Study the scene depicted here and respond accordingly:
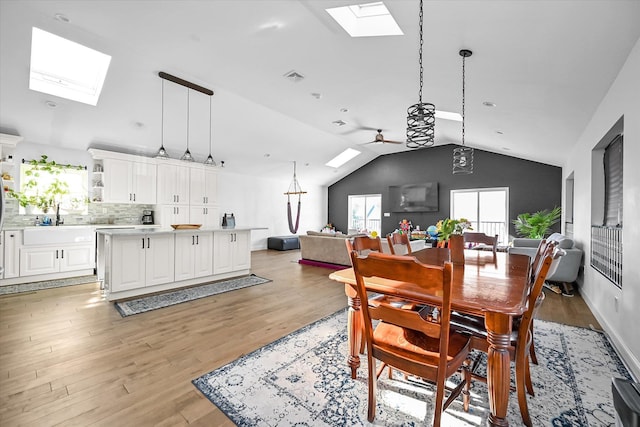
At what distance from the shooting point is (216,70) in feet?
13.1

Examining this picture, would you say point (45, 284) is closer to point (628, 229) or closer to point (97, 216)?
point (97, 216)

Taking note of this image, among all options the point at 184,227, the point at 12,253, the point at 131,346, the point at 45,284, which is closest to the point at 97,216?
the point at 12,253

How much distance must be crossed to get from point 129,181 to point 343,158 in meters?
5.88

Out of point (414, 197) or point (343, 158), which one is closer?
point (414, 197)

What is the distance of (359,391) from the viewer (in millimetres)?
1879

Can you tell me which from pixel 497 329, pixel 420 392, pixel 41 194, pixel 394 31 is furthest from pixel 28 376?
pixel 41 194

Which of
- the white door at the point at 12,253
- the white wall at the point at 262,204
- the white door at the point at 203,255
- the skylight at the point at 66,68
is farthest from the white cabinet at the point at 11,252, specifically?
the white wall at the point at 262,204

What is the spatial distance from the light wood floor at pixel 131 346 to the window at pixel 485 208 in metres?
4.03

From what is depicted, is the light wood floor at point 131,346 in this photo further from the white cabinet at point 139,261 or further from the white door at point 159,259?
the white door at point 159,259

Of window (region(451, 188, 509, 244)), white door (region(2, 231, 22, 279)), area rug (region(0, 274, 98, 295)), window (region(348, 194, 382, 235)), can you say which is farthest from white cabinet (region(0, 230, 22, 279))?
window (region(451, 188, 509, 244))

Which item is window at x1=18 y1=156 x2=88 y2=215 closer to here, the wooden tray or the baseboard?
the wooden tray

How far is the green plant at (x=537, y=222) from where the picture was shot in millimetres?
6407

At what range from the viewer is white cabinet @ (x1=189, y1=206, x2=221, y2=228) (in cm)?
691

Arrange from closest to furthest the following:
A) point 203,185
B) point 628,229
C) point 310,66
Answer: point 628,229 < point 310,66 < point 203,185
